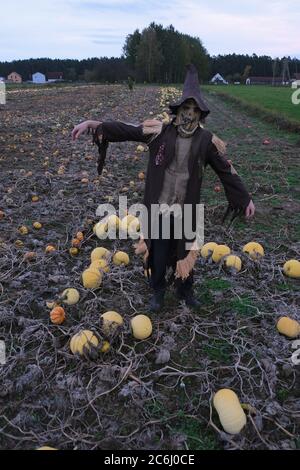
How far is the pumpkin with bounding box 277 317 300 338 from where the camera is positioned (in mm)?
4137

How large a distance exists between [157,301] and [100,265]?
887 millimetres

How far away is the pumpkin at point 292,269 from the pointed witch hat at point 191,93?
235cm

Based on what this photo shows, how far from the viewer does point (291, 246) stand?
19.9 ft

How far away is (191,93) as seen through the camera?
376 cm

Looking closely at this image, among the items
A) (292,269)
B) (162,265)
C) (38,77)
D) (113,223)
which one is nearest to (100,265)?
(162,265)

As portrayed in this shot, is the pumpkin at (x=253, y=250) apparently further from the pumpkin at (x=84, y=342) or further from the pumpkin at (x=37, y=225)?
the pumpkin at (x=37, y=225)

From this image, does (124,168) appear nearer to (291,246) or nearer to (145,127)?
(291,246)

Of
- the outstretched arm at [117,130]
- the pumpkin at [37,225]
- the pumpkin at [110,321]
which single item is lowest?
the pumpkin at [110,321]

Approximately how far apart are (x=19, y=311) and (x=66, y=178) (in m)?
5.22

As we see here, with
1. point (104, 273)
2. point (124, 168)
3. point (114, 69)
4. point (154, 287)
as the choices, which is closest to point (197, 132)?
point (154, 287)

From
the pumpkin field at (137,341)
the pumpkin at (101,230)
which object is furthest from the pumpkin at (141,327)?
the pumpkin at (101,230)

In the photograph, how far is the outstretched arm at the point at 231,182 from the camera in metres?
4.07

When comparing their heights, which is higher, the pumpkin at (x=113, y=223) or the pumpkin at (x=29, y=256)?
the pumpkin at (x=113, y=223)

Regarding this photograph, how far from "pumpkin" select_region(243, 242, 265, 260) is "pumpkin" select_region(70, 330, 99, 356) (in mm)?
2553
